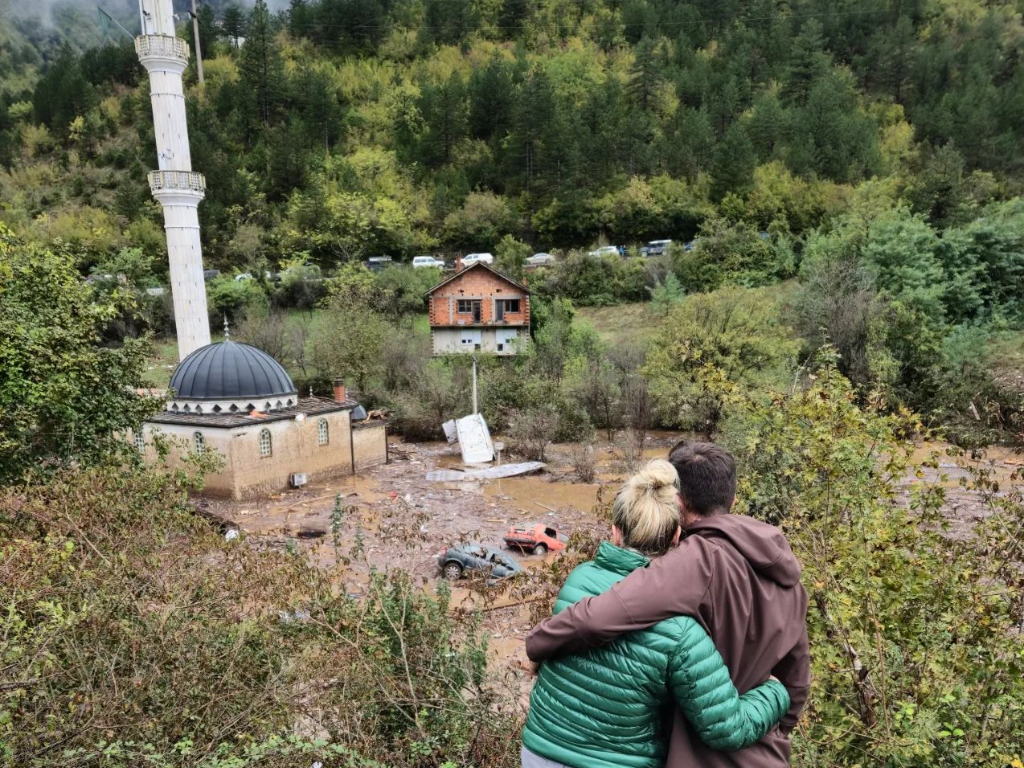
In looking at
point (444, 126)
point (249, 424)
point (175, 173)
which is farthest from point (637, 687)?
point (444, 126)

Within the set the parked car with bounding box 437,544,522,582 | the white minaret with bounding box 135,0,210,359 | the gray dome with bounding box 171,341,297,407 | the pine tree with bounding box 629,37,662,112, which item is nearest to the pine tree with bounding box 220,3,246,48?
the pine tree with bounding box 629,37,662,112

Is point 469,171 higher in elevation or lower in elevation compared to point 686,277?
higher

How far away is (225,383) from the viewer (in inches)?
809

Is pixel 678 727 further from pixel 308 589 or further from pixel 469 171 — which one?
pixel 469 171

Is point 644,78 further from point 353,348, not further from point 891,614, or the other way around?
point 891,614

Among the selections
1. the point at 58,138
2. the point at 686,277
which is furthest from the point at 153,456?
the point at 58,138

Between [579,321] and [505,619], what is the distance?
2917 centimetres

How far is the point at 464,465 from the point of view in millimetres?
24250

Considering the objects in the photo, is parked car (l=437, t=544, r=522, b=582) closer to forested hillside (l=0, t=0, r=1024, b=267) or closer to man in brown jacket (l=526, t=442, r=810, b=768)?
man in brown jacket (l=526, t=442, r=810, b=768)

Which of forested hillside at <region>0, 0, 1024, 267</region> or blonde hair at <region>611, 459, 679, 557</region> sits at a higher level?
forested hillside at <region>0, 0, 1024, 267</region>

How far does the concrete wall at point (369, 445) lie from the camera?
23.7m

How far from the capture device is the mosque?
19766 mm

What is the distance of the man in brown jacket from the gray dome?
806 inches

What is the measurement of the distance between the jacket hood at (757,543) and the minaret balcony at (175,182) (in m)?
26.9
